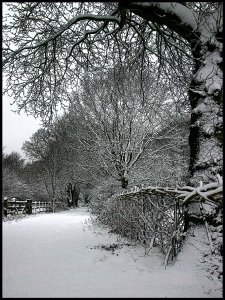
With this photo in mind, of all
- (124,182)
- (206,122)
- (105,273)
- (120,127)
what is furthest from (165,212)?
(120,127)

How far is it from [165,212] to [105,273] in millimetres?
1412

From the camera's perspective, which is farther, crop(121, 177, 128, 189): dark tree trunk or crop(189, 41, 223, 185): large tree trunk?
crop(121, 177, 128, 189): dark tree trunk

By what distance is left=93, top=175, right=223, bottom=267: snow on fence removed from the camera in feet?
10.2

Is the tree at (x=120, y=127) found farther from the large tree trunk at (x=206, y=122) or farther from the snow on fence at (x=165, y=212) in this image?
the large tree trunk at (x=206, y=122)

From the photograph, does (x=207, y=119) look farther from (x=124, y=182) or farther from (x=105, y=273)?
(x=124, y=182)

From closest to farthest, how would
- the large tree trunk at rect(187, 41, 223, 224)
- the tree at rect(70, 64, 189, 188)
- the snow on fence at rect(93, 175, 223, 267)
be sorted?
the snow on fence at rect(93, 175, 223, 267) < the large tree trunk at rect(187, 41, 223, 224) < the tree at rect(70, 64, 189, 188)

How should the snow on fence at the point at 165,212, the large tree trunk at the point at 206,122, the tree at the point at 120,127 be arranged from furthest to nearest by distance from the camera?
the tree at the point at 120,127, the large tree trunk at the point at 206,122, the snow on fence at the point at 165,212

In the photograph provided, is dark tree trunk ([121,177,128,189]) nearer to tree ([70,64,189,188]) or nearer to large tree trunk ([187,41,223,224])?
tree ([70,64,189,188])

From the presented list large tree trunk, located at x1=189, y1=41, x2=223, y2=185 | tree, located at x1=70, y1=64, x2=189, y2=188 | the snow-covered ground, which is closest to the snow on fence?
the snow-covered ground

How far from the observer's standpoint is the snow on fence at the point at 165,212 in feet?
10.2

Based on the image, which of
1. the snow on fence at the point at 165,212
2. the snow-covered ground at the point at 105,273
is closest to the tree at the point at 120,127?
the snow on fence at the point at 165,212

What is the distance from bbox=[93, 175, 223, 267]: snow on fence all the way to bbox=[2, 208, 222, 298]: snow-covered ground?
256 millimetres

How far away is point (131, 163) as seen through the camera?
15.0 metres

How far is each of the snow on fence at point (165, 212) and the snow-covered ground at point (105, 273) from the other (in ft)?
0.84
